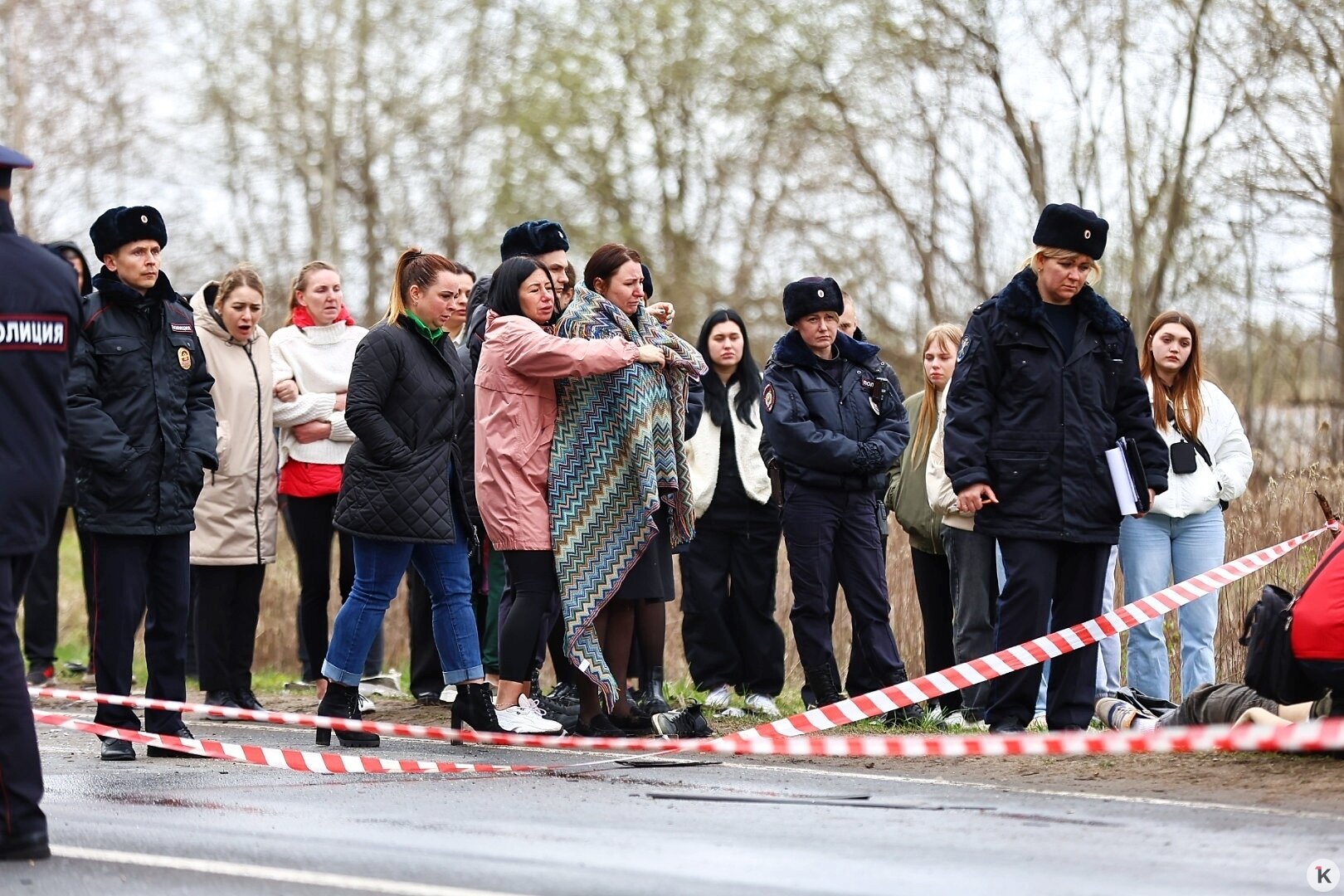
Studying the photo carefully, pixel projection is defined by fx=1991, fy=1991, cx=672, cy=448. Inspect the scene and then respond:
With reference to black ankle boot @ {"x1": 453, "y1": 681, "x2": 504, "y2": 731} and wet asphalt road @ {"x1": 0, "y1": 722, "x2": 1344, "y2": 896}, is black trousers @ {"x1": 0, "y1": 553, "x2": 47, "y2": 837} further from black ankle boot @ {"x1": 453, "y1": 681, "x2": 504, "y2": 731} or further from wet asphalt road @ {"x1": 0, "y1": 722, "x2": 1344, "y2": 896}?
black ankle boot @ {"x1": 453, "y1": 681, "x2": 504, "y2": 731}

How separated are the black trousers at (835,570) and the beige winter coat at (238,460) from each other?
2.77 metres

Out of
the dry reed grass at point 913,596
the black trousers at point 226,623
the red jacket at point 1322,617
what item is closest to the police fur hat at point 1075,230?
A: the red jacket at point 1322,617

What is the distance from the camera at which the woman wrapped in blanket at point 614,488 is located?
887 centimetres

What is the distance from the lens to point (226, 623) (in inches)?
409

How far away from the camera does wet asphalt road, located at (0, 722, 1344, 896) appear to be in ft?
17.1

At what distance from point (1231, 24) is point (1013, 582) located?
43.0 ft

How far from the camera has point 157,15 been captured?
3488 centimetres

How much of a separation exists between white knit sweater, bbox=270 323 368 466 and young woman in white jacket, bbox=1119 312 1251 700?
4.23 meters

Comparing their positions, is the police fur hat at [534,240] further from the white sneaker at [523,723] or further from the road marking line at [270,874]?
the road marking line at [270,874]

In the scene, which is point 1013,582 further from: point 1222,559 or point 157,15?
point 157,15

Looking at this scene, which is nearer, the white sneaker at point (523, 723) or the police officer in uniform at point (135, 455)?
the police officer in uniform at point (135, 455)

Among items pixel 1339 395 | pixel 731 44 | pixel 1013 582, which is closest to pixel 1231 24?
pixel 1339 395

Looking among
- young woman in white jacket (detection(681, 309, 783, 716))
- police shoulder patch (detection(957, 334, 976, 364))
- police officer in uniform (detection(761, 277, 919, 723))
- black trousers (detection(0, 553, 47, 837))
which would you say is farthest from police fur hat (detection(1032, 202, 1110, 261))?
black trousers (detection(0, 553, 47, 837))

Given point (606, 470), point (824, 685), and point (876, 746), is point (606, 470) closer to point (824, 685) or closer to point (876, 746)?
point (824, 685)
